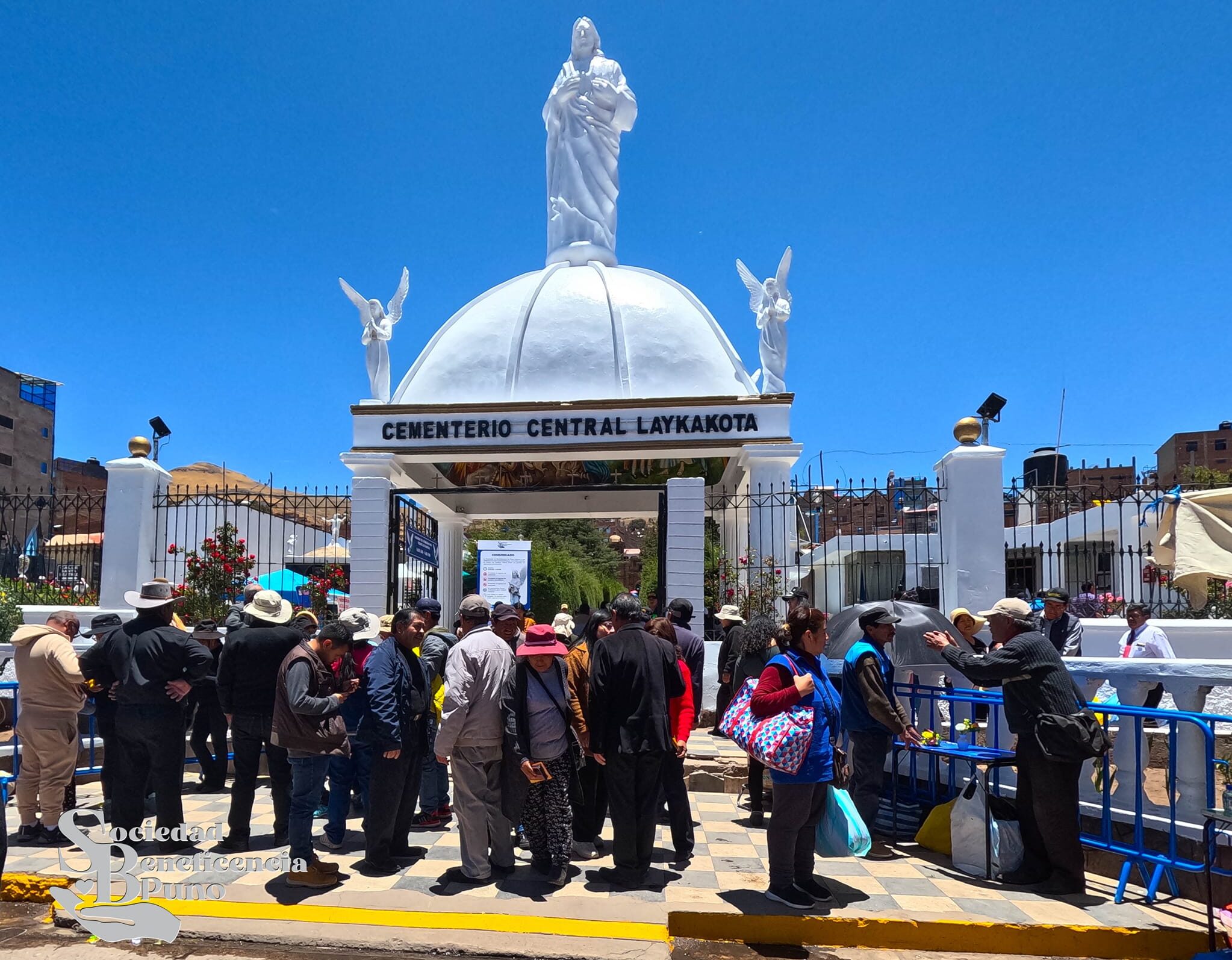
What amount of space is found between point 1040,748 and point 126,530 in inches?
464

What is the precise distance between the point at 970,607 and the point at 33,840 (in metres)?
9.96

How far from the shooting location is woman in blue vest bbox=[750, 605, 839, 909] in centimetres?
514

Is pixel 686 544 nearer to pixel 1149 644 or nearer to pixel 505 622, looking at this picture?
pixel 1149 644

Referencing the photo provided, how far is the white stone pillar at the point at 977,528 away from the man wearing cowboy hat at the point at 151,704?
8963 mm

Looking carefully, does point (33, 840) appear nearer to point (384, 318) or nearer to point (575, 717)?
point (575, 717)

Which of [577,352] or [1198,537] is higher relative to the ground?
[577,352]

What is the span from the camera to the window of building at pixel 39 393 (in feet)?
183

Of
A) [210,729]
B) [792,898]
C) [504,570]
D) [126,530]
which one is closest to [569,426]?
[504,570]

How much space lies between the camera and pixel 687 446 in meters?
13.7

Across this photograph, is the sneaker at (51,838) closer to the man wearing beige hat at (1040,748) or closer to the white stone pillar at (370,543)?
the man wearing beige hat at (1040,748)

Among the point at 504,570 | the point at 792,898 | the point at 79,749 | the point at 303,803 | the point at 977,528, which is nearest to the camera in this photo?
the point at 792,898

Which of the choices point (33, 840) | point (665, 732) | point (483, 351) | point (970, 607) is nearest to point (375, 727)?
point (665, 732)

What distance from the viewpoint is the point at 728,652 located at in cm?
874

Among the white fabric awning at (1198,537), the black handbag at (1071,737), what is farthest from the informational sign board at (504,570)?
the black handbag at (1071,737)
